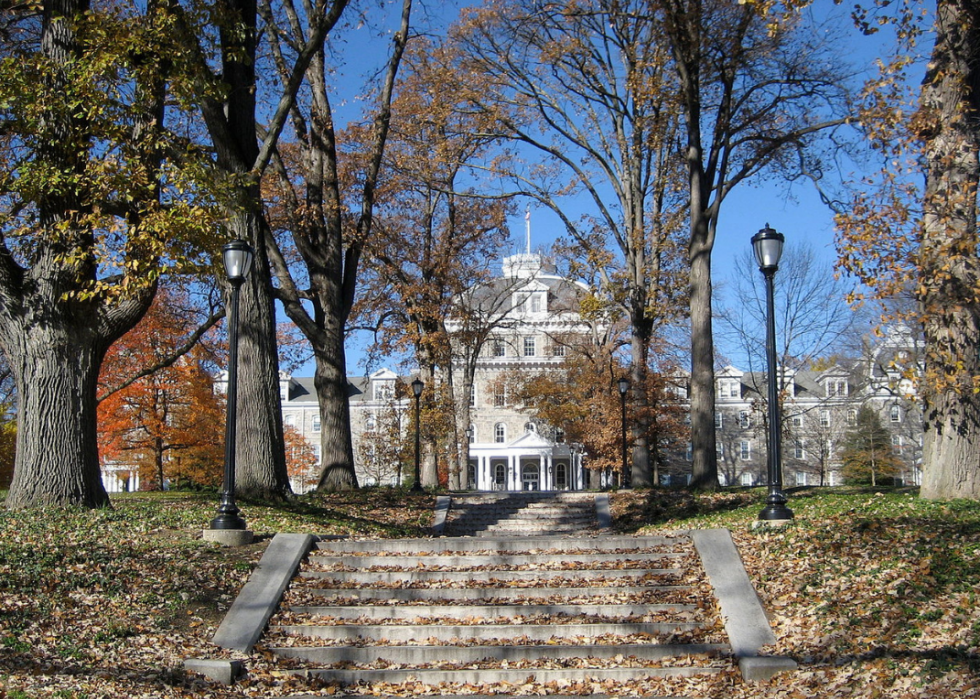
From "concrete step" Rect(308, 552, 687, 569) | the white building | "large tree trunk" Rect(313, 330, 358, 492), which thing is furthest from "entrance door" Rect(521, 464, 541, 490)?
"concrete step" Rect(308, 552, 687, 569)

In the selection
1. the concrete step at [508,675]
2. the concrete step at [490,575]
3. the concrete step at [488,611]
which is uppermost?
the concrete step at [490,575]

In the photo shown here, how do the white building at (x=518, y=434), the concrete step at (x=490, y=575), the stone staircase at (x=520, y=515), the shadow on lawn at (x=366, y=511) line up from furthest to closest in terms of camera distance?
the white building at (x=518, y=434) < the stone staircase at (x=520, y=515) < the shadow on lawn at (x=366, y=511) < the concrete step at (x=490, y=575)

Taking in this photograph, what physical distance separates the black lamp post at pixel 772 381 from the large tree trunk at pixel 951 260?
1.79 meters

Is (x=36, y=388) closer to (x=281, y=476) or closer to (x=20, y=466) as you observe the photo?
(x=20, y=466)

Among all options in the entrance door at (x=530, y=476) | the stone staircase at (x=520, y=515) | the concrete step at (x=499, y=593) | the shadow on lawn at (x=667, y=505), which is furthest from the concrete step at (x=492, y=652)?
the entrance door at (x=530, y=476)

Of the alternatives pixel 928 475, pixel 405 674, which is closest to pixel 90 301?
pixel 405 674

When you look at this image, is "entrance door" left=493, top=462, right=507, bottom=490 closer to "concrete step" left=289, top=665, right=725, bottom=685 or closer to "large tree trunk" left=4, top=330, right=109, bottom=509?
"large tree trunk" left=4, top=330, right=109, bottom=509

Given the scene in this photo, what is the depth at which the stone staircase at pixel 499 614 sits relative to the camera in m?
7.55

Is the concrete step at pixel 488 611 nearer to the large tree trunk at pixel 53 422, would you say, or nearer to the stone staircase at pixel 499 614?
the stone staircase at pixel 499 614

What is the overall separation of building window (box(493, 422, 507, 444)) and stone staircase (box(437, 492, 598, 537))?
135 ft

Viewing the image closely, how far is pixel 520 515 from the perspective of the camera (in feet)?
66.6

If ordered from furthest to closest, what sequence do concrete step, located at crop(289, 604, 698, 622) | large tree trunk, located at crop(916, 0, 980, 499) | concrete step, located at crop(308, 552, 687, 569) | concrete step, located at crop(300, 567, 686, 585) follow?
large tree trunk, located at crop(916, 0, 980, 499), concrete step, located at crop(308, 552, 687, 569), concrete step, located at crop(300, 567, 686, 585), concrete step, located at crop(289, 604, 698, 622)

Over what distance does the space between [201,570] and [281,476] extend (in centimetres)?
559

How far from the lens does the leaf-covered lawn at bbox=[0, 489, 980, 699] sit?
22.6 ft
